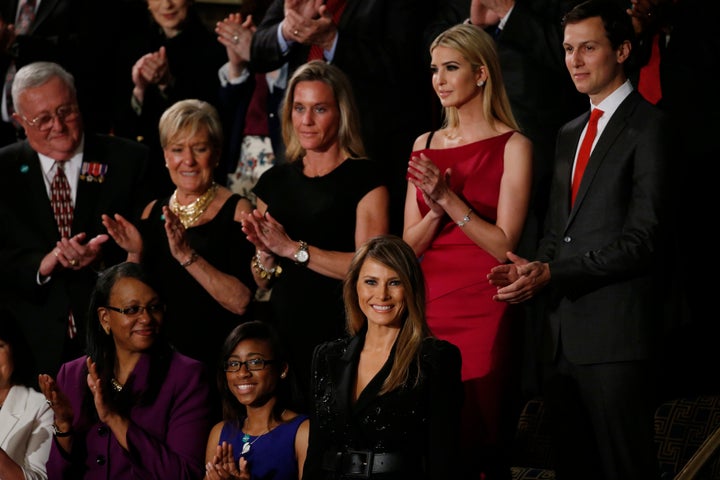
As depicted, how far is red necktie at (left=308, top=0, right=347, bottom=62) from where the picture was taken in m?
5.28

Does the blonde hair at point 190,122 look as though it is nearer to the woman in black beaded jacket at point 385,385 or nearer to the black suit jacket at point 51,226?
the black suit jacket at point 51,226

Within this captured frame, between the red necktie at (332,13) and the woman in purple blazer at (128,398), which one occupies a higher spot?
the red necktie at (332,13)

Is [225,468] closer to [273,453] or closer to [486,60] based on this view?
[273,453]

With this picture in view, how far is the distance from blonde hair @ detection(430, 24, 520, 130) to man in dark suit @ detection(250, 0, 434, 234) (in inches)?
26.2

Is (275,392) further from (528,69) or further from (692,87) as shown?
(692,87)

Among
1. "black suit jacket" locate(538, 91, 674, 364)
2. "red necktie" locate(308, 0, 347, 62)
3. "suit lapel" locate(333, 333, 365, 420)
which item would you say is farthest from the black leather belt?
"red necktie" locate(308, 0, 347, 62)

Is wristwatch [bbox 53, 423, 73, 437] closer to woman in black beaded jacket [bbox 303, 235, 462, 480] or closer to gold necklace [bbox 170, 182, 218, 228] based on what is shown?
woman in black beaded jacket [bbox 303, 235, 462, 480]

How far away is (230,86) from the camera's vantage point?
18.8 ft

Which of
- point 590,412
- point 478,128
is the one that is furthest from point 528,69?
point 590,412

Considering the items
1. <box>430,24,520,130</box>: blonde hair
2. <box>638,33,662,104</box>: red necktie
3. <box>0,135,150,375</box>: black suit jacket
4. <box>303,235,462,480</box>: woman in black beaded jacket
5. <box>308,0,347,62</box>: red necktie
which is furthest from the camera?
<box>308,0,347,62</box>: red necktie

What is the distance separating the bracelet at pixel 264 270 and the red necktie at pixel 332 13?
1.02 metres

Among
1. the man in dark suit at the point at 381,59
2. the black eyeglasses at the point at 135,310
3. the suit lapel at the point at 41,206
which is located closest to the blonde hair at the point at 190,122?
the man in dark suit at the point at 381,59

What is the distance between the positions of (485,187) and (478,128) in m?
0.23

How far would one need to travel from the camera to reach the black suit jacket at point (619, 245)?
12.6 feet
